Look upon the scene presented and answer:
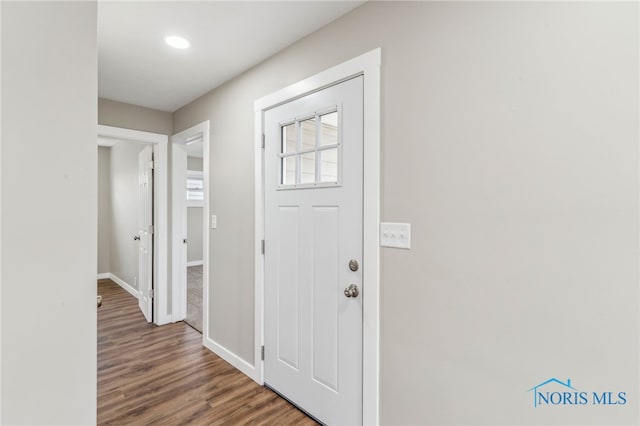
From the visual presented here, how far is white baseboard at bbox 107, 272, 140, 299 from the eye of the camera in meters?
4.55

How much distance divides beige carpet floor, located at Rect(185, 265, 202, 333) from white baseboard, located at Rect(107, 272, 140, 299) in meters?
0.72

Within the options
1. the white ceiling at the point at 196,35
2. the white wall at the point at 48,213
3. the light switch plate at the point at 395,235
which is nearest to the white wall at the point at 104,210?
the white ceiling at the point at 196,35

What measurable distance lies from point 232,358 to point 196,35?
95.4 inches

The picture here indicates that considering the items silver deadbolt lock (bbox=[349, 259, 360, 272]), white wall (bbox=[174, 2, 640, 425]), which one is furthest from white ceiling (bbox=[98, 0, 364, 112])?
silver deadbolt lock (bbox=[349, 259, 360, 272])

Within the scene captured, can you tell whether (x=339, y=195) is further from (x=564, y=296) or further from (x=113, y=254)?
(x=113, y=254)

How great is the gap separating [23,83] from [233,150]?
2.05 meters

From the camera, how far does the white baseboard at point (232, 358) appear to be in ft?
7.73

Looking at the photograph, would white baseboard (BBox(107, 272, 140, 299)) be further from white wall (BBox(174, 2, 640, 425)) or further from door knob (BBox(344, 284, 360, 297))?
white wall (BBox(174, 2, 640, 425))

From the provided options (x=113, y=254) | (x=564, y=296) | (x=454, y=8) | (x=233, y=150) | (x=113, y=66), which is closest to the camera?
(x=564, y=296)

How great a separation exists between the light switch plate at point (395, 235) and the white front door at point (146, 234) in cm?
299

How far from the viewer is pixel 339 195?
174 cm

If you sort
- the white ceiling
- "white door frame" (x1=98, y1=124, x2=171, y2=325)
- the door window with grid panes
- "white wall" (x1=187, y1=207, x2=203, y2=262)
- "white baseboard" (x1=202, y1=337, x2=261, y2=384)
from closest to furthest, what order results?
the white ceiling < the door window with grid panes < "white baseboard" (x1=202, y1=337, x2=261, y2=384) < "white door frame" (x1=98, y1=124, x2=171, y2=325) < "white wall" (x1=187, y1=207, x2=203, y2=262)

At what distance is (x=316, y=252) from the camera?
188 cm

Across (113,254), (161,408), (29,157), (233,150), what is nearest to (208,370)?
(161,408)
